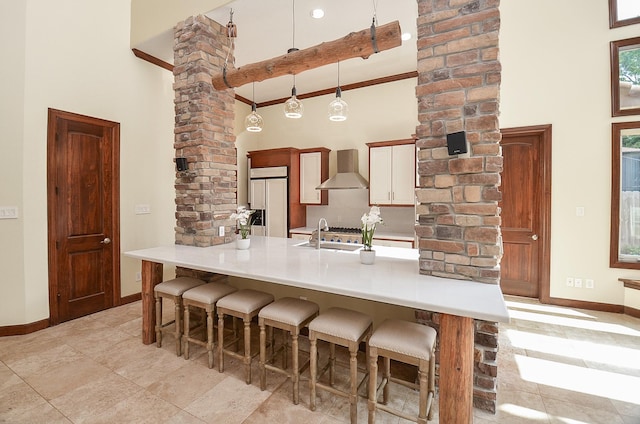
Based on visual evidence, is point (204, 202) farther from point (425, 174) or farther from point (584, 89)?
point (584, 89)

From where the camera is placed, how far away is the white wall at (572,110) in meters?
3.51

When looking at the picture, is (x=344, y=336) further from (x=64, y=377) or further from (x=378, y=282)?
(x=64, y=377)

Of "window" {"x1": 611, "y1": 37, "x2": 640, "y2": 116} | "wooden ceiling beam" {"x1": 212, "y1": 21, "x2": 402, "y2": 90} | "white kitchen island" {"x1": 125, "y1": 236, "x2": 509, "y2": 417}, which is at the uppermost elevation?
"window" {"x1": 611, "y1": 37, "x2": 640, "y2": 116}

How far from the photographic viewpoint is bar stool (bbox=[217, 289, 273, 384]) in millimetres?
2168

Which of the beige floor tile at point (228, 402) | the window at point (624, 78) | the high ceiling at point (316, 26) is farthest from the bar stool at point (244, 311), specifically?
the window at point (624, 78)

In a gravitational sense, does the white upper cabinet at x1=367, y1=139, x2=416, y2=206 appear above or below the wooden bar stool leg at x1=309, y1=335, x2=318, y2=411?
above

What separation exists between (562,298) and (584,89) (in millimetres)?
2617

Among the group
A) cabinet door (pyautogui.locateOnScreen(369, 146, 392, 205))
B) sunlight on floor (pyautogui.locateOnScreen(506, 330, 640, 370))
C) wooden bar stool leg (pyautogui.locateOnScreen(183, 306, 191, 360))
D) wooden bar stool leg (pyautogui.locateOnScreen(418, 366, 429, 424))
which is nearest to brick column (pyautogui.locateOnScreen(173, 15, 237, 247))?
wooden bar stool leg (pyautogui.locateOnScreen(183, 306, 191, 360))

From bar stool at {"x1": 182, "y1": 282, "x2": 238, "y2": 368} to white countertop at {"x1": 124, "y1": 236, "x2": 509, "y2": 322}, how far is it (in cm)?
27

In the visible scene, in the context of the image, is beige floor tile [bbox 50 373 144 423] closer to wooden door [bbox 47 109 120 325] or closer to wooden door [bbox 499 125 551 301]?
wooden door [bbox 47 109 120 325]

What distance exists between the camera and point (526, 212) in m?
4.07

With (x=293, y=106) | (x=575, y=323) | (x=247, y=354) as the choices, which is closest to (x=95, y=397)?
(x=247, y=354)

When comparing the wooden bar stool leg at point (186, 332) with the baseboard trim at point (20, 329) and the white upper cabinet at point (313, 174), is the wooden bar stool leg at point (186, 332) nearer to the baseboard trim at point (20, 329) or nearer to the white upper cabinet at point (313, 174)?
the baseboard trim at point (20, 329)

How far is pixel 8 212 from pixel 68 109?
1227mm
